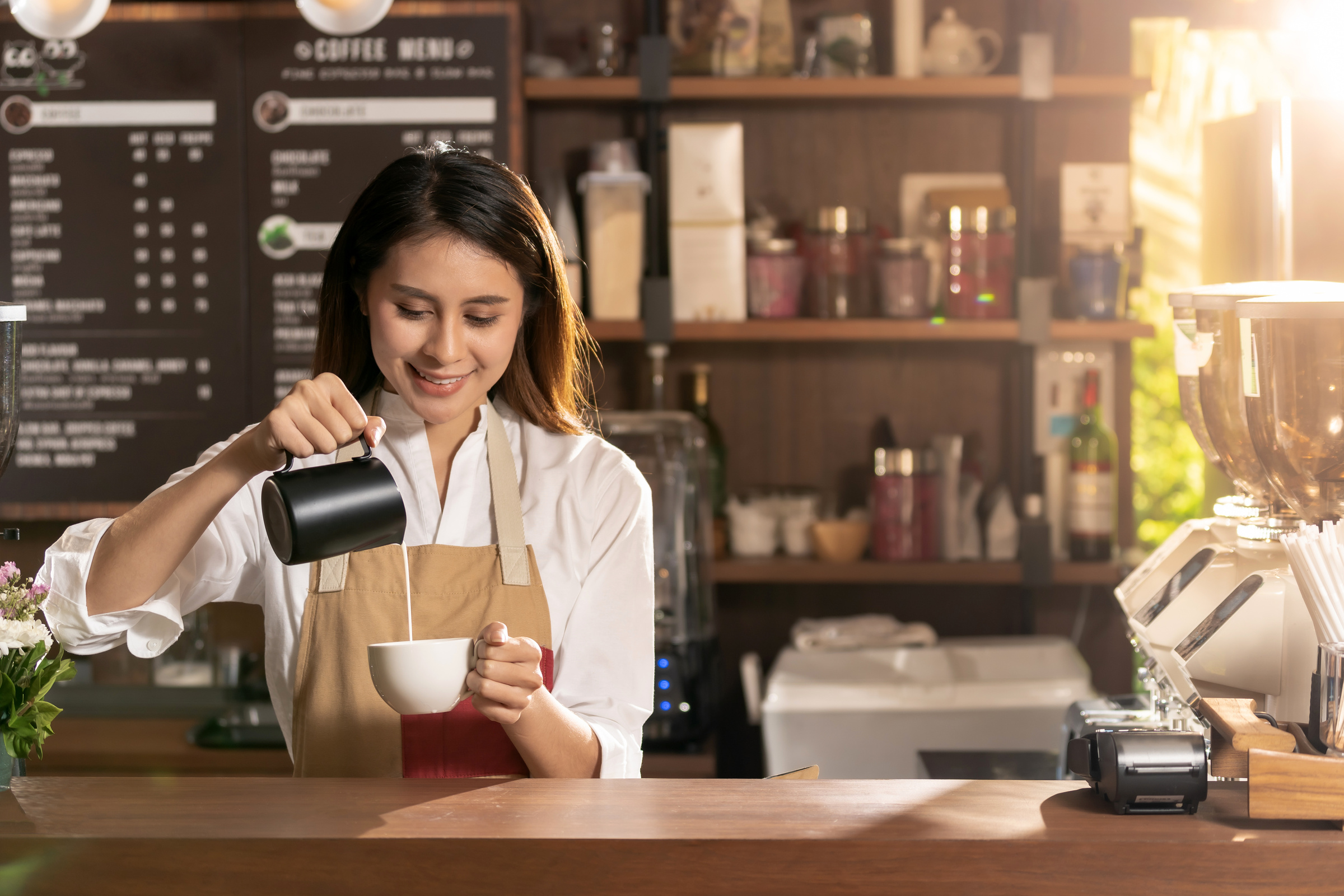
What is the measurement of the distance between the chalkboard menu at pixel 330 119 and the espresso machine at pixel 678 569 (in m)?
0.68

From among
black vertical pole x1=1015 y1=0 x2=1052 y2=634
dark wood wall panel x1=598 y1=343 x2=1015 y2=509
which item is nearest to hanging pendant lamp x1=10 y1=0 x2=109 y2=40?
dark wood wall panel x1=598 y1=343 x2=1015 y2=509

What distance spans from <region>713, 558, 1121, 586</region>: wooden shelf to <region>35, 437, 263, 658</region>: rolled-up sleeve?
1408 mm

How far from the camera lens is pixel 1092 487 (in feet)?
8.40

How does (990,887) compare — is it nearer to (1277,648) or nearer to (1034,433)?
→ (1277,648)

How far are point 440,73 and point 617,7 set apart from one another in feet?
1.50

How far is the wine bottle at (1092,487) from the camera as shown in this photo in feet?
8.41

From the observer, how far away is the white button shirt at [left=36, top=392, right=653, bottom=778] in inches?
49.1

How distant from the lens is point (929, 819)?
86 cm

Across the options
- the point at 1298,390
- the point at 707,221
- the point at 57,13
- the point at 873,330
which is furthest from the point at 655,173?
the point at 1298,390

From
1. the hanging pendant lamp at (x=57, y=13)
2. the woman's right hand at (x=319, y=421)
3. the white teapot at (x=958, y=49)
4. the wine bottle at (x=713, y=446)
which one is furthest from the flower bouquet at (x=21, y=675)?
the white teapot at (x=958, y=49)

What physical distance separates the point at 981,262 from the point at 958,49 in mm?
465

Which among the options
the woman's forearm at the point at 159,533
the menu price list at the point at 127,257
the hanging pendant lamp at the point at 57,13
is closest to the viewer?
the woman's forearm at the point at 159,533

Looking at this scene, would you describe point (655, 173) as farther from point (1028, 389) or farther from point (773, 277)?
point (1028, 389)

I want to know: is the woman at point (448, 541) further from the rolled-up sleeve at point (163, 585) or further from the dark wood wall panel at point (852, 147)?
the dark wood wall panel at point (852, 147)
